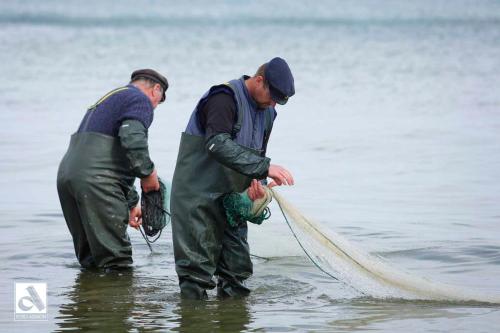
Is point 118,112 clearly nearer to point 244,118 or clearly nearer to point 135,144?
point 135,144

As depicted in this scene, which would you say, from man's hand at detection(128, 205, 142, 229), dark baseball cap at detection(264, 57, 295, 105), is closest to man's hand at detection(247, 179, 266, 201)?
dark baseball cap at detection(264, 57, 295, 105)

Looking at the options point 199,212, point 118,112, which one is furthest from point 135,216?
point 199,212

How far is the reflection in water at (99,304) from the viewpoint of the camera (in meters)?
7.07

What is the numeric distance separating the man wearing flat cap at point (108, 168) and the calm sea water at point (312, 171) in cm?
37

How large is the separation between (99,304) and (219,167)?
4.07 feet

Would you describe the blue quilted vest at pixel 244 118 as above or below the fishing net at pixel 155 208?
above

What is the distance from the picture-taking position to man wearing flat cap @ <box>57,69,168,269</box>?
8.09m

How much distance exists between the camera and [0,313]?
739 centimetres

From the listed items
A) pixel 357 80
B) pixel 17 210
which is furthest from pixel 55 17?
pixel 17 210

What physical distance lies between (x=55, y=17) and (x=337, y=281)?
177ft

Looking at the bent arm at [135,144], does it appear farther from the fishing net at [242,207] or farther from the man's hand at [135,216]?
the fishing net at [242,207]

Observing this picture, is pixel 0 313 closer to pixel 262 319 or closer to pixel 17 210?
pixel 262 319

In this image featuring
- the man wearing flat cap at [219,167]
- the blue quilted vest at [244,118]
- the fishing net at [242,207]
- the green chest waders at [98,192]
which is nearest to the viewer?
the man wearing flat cap at [219,167]

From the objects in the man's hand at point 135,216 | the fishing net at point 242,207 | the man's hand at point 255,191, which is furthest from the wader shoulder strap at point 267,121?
the man's hand at point 135,216
